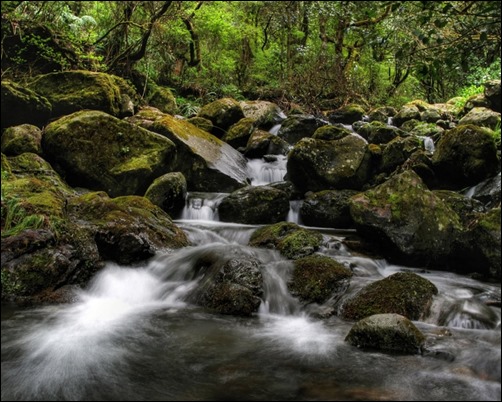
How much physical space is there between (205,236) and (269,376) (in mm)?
4702

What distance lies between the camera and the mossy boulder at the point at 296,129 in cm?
1409

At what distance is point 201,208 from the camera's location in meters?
9.43

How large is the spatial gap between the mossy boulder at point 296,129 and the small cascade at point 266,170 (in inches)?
68.6

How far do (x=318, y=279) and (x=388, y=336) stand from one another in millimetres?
1869

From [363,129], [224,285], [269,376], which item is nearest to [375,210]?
[224,285]

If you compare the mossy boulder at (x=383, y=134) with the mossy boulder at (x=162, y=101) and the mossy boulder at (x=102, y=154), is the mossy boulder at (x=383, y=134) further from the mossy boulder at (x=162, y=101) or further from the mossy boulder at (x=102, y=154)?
the mossy boulder at (x=162, y=101)

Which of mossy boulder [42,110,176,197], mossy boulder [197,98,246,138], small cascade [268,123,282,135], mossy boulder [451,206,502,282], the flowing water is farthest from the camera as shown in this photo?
small cascade [268,123,282,135]

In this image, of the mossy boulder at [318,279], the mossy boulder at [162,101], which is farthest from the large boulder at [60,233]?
the mossy boulder at [162,101]

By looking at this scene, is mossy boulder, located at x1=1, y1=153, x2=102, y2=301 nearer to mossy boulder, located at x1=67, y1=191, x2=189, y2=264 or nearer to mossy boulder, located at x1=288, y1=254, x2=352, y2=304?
mossy boulder, located at x1=67, y1=191, x2=189, y2=264

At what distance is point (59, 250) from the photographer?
210 inches

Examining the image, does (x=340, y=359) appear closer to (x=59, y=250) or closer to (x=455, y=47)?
(x=455, y=47)

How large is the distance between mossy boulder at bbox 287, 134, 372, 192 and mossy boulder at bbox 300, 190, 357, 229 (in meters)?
0.52

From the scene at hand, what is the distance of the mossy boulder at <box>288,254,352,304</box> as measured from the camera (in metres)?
5.55

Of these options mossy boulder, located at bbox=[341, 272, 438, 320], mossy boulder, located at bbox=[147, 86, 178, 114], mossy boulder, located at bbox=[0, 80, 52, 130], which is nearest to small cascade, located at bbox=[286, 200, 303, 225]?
mossy boulder, located at bbox=[341, 272, 438, 320]
